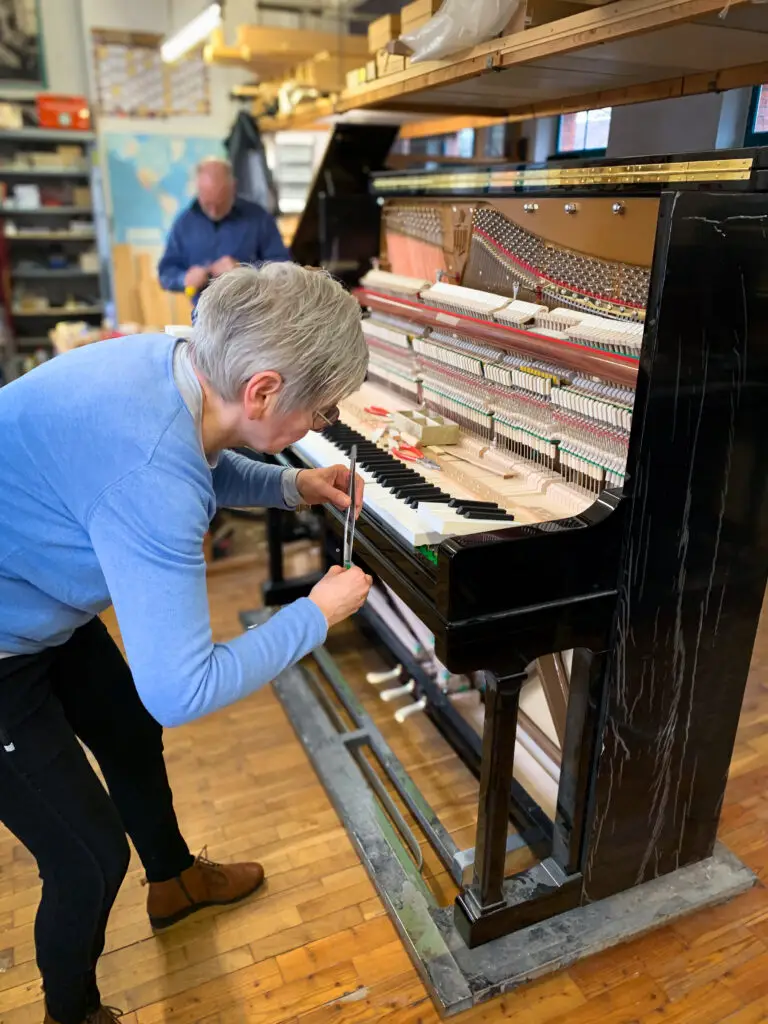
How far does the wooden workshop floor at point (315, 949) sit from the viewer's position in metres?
1.66

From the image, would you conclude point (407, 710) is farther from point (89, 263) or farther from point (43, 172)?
point (43, 172)

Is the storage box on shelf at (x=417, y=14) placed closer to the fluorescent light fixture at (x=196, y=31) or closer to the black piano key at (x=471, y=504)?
the black piano key at (x=471, y=504)

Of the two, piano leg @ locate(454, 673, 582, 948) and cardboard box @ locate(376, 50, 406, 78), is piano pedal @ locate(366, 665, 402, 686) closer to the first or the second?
piano leg @ locate(454, 673, 582, 948)

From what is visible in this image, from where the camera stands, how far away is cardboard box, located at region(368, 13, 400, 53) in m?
2.21

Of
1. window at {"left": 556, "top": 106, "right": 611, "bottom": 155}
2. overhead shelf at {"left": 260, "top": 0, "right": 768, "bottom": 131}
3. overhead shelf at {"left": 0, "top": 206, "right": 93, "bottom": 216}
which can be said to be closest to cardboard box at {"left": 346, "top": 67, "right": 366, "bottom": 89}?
overhead shelf at {"left": 260, "top": 0, "right": 768, "bottom": 131}

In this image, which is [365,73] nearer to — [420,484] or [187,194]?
[420,484]

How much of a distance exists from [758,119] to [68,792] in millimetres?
1875

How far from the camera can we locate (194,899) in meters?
1.86

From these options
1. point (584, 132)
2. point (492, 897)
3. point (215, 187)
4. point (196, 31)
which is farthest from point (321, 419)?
point (196, 31)

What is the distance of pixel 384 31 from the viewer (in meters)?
2.26

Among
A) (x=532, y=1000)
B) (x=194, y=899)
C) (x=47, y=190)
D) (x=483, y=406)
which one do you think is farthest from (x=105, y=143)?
(x=532, y=1000)

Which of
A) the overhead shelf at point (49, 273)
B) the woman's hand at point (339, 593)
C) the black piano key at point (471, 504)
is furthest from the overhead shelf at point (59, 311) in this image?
the woman's hand at point (339, 593)

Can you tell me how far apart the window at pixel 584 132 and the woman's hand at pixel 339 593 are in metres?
1.41

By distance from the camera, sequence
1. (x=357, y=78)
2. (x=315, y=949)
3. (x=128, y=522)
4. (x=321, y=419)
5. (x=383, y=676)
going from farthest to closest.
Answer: (x=383, y=676), (x=357, y=78), (x=315, y=949), (x=321, y=419), (x=128, y=522)
